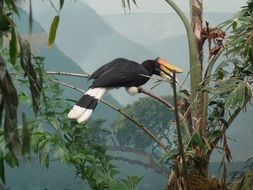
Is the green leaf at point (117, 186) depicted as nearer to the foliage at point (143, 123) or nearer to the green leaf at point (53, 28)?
the green leaf at point (53, 28)

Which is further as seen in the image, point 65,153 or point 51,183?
point 51,183

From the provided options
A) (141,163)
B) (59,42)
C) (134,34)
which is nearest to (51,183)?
(141,163)

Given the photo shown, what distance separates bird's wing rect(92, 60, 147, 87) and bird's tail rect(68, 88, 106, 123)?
27 mm

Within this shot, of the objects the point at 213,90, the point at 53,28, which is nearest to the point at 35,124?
the point at 213,90

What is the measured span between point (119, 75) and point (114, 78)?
3 cm

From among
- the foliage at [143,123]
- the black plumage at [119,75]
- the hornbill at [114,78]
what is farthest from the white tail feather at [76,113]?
the foliage at [143,123]

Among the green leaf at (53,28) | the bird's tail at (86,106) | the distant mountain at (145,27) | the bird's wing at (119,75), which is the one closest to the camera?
the green leaf at (53,28)

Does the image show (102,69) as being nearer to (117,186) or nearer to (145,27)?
(117,186)

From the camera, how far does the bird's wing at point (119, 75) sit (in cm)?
169

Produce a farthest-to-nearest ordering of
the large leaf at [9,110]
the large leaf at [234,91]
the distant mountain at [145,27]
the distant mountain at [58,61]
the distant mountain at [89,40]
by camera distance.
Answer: the distant mountain at [89,40] → the distant mountain at [145,27] → the distant mountain at [58,61] → the large leaf at [234,91] → the large leaf at [9,110]

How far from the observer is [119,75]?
1.73m

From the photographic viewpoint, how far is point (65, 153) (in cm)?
155

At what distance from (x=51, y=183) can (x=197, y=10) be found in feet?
12.6

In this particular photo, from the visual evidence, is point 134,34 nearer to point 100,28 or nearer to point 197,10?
point 100,28
